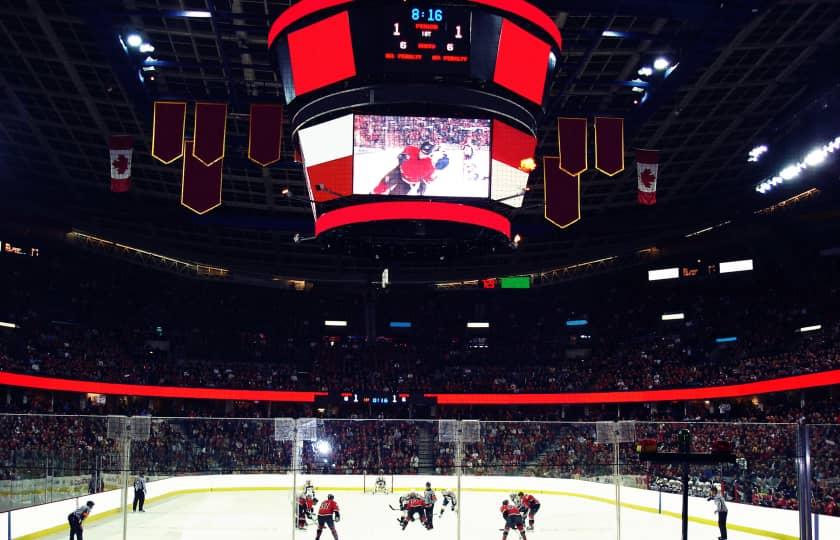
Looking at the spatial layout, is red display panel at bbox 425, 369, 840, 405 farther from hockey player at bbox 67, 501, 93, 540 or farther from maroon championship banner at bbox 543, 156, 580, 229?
hockey player at bbox 67, 501, 93, 540

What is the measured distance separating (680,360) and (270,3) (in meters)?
31.5

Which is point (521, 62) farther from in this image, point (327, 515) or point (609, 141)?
point (327, 515)

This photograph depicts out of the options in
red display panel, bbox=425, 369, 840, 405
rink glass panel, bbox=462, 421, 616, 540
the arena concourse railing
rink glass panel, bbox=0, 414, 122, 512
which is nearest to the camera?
rink glass panel, bbox=0, 414, 122, 512

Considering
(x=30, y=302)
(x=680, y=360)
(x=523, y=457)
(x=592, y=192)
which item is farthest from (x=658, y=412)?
(x=30, y=302)

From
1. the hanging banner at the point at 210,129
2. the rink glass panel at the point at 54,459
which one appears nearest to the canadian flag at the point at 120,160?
the hanging banner at the point at 210,129

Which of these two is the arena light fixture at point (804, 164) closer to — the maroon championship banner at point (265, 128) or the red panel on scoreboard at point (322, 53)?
the red panel on scoreboard at point (322, 53)

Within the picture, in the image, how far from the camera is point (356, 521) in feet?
63.6

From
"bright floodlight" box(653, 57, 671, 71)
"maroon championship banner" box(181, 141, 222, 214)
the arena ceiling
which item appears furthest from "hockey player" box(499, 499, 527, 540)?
"bright floodlight" box(653, 57, 671, 71)

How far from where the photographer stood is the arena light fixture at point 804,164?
28688 millimetres

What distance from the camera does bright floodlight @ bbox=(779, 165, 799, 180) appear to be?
32.0 metres

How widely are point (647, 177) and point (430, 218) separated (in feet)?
27.2

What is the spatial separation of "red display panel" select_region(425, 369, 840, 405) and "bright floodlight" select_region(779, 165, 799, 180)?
301 inches

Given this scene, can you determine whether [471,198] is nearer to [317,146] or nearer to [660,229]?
[317,146]

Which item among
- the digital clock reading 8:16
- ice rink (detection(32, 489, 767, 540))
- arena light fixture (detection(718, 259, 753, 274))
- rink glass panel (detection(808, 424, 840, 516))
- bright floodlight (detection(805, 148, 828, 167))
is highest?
bright floodlight (detection(805, 148, 828, 167))
